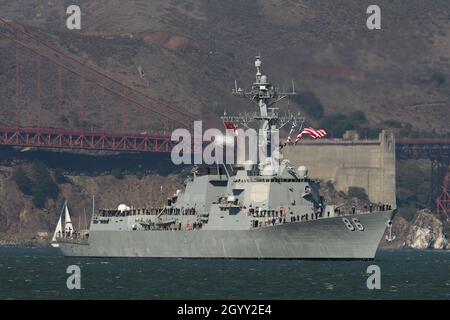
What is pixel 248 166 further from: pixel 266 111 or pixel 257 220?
pixel 257 220

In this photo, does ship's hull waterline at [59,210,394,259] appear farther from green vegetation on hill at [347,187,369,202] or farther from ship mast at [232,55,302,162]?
green vegetation on hill at [347,187,369,202]

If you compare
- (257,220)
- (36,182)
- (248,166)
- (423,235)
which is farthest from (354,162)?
(257,220)

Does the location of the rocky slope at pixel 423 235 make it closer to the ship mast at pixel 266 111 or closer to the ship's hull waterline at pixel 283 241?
the ship's hull waterline at pixel 283 241

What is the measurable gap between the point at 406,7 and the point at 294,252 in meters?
121

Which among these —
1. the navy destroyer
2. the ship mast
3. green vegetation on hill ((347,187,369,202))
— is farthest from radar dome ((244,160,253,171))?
Result: green vegetation on hill ((347,187,369,202))

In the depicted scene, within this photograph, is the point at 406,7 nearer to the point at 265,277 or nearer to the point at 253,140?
the point at 253,140

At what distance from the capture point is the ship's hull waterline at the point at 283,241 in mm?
80312

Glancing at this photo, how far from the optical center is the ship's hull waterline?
80.3 meters

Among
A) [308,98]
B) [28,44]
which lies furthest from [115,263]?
[28,44]

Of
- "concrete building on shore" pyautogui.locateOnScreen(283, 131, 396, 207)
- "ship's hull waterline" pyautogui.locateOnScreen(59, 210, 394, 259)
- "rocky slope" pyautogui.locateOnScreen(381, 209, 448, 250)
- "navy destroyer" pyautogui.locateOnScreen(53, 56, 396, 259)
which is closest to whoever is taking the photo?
"ship's hull waterline" pyautogui.locateOnScreen(59, 210, 394, 259)

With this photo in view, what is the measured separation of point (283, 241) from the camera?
81.9 metres

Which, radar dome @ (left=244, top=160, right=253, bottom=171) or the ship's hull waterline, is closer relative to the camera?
the ship's hull waterline

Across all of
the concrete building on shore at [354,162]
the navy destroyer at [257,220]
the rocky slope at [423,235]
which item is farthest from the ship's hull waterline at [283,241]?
the concrete building on shore at [354,162]

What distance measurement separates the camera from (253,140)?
90.4 m
